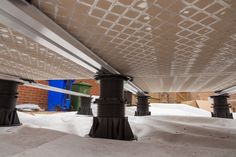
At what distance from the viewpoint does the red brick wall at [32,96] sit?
17.8 ft

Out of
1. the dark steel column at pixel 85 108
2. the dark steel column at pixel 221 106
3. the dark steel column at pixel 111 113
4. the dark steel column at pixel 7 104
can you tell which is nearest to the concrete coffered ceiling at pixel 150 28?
the dark steel column at pixel 111 113

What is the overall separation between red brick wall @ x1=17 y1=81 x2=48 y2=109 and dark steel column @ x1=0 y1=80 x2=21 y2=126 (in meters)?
3.98

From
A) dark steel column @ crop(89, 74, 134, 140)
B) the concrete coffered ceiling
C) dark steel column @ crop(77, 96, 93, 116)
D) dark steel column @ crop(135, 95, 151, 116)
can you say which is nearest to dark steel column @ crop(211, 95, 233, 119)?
dark steel column @ crop(135, 95, 151, 116)

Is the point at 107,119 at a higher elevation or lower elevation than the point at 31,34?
lower

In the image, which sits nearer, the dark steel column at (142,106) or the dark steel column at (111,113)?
the dark steel column at (111,113)

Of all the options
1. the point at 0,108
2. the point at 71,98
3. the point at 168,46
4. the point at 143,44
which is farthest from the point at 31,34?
the point at 71,98

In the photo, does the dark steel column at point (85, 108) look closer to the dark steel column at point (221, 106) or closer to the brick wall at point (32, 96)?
the dark steel column at point (221, 106)

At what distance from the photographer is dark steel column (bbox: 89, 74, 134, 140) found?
1285 millimetres

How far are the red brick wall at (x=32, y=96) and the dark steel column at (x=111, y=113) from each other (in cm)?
469

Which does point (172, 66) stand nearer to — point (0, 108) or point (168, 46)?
point (168, 46)

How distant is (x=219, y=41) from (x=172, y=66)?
1.60 ft

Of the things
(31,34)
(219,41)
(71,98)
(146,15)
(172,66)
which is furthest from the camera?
(71,98)

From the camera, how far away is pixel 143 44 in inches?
34.7

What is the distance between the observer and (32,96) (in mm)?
5738
